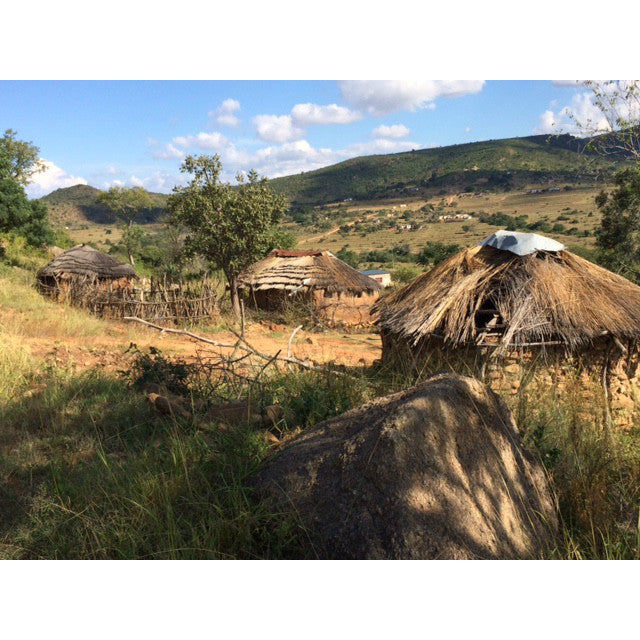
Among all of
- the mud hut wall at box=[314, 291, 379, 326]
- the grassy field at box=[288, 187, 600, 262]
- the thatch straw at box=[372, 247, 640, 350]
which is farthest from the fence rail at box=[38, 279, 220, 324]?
the grassy field at box=[288, 187, 600, 262]

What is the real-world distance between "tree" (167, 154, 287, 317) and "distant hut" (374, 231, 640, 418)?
32.1 ft

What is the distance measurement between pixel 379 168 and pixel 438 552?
76.1m

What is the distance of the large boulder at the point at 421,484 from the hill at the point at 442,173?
53543 millimetres

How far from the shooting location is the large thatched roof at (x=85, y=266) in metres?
17.6

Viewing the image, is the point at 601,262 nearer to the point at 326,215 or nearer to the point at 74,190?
the point at 326,215

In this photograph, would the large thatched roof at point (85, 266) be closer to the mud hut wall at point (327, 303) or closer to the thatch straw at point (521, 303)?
the mud hut wall at point (327, 303)

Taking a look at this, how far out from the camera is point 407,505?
211 cm

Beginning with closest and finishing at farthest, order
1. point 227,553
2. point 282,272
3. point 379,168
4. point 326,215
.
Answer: point 227,553, point 282,272, point 326,215, point 379,168

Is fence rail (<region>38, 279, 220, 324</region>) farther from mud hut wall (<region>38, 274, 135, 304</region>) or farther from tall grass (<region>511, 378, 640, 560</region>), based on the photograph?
tall grass (<region>511, 378, 640, 560</region>)

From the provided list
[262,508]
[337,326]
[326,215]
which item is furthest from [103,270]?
[326,215]

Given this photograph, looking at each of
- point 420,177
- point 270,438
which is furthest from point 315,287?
point 420,177

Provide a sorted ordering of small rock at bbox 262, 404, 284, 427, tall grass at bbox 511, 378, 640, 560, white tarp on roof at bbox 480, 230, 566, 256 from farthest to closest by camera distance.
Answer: white tarp on roof at bbox 480, 230, 566, 256
small rock at bbox 262, 404, 284, 427
tall grass at bbox 511, 378, 640, 560

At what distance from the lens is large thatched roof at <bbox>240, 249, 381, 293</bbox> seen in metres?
19.2

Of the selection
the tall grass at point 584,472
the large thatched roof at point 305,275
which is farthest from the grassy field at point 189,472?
the large thatched roof at point 305,275
